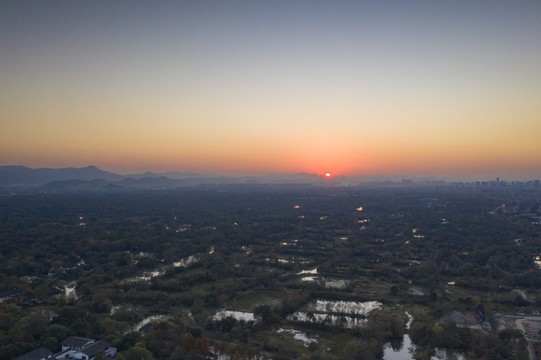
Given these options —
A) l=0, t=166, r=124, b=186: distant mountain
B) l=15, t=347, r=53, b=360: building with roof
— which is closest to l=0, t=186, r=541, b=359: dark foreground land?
l=15, t=347, r=53, b=360: building with roof

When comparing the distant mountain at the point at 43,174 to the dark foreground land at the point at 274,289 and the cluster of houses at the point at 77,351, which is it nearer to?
the dark foreground land at the point at 274,289

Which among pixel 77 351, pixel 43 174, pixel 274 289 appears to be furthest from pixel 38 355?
pixel 43 174

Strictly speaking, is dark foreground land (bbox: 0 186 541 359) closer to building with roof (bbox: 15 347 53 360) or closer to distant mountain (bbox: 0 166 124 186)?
building with roof (bbox: 15 347 53 360)

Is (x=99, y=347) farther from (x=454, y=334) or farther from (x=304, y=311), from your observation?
(x=454, y=334)

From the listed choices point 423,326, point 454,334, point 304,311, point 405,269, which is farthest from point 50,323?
point 405,269

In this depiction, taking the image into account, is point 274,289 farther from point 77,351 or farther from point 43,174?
point 43,174
